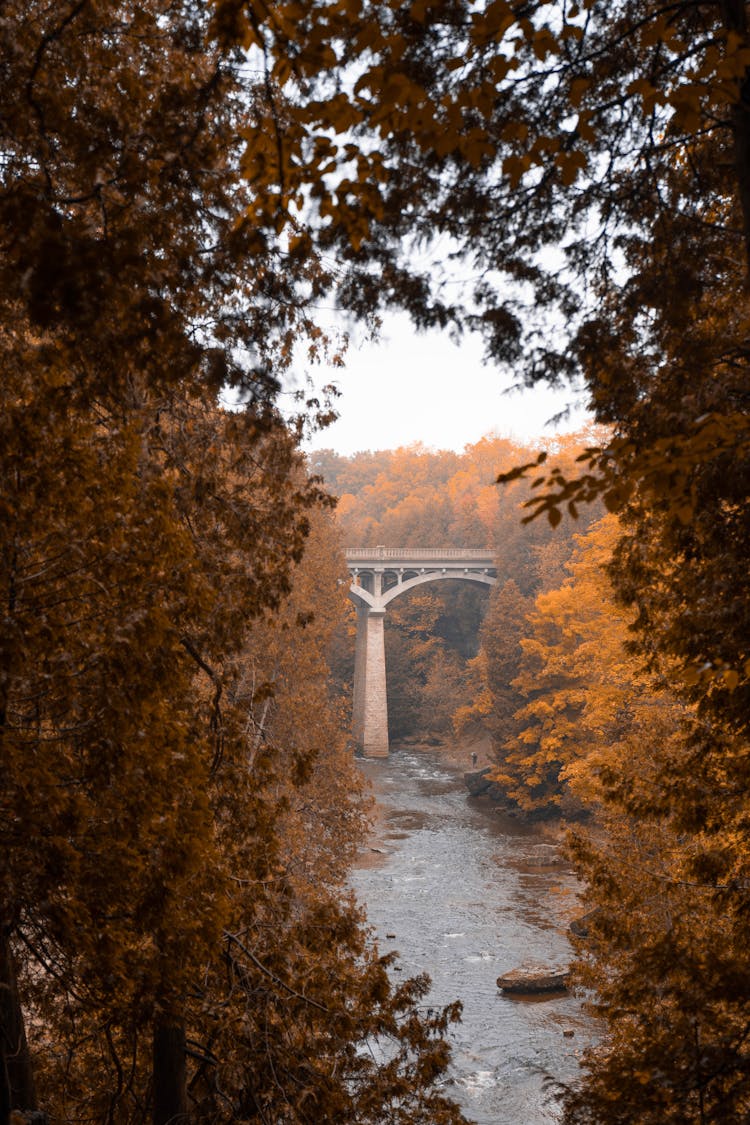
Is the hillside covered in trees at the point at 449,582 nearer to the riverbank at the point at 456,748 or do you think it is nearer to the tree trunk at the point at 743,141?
the riverbank at the point at 456,748

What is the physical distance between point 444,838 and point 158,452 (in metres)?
23.0

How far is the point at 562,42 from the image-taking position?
4.30m

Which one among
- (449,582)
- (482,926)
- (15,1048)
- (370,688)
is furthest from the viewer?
(449,582)

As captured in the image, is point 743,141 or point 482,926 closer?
point 743,141

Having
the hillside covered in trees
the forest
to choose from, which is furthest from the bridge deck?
the forest

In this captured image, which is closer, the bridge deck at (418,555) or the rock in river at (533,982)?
the rock in river at (533,982)

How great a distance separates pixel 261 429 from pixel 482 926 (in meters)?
16.9

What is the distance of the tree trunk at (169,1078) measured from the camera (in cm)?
543

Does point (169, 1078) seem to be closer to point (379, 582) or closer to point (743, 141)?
point (743, 141)

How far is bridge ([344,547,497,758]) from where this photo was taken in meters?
44.7

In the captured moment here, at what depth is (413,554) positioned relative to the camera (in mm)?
47750

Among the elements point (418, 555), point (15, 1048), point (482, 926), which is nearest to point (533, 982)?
point (482, 926)

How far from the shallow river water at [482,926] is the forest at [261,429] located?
281cm

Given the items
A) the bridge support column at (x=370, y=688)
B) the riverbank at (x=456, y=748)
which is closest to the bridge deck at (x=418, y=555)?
the bridge support column at (x=370, y=688)
